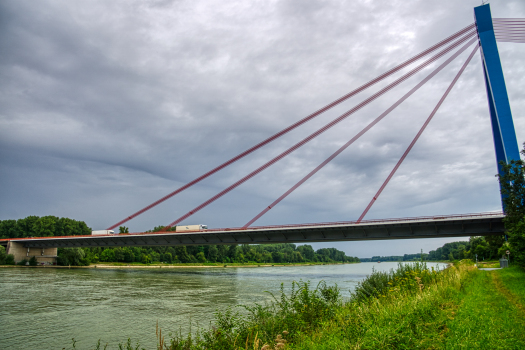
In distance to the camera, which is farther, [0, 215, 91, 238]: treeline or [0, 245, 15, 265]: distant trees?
[0, 215, 91, 238]: treeline

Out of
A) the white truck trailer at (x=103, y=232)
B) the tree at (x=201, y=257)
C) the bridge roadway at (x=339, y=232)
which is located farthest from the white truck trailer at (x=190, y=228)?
the tree at (x=201, y=257)

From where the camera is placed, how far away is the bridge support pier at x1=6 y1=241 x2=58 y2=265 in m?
67.4

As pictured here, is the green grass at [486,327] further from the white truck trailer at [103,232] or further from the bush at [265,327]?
the white truck trailer at [103,232]

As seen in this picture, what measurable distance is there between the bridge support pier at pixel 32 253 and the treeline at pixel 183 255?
2113 mm

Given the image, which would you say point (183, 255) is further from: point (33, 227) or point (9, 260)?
point (9, 260)

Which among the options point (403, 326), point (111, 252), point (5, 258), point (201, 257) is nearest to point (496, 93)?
point (403, 326)

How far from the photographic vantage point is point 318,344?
6105mm

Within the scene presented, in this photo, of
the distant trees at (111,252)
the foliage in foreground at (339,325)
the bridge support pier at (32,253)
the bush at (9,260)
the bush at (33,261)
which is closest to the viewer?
the foliage in foreground at (339,325)

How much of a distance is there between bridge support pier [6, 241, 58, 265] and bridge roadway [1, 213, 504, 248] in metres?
→ 23.5

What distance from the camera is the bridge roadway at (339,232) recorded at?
38.8 meters

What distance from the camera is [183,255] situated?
104938 mm

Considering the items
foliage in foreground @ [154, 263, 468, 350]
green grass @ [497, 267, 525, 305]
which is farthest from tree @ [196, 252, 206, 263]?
foliage in foreground @ [154, 263, 468, 350]

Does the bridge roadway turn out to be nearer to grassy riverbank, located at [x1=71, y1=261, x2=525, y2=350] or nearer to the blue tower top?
the blue tower top

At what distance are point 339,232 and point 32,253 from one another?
7213cm
